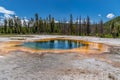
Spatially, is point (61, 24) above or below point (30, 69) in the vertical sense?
above

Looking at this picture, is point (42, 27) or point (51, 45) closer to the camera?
point (51, 45)

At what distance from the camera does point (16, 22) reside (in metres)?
84.5

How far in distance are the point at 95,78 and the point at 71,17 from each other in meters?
78.8

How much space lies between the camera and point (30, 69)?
1098 centimetres

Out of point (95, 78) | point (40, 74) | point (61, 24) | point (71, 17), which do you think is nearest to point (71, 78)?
point (95, 78)

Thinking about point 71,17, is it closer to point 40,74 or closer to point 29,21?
point 29,21

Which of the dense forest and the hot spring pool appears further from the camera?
the dense forest

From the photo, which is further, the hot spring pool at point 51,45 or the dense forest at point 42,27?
the dense forest at point 42,27

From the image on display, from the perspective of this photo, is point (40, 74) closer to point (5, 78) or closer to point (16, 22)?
point (5, 78)

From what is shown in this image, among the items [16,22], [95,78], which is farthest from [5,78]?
[16,22]

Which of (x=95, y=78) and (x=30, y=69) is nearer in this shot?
(x=95, y=78)

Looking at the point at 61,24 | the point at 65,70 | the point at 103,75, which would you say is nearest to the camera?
the point at 103,75

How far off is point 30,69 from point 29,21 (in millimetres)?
80403

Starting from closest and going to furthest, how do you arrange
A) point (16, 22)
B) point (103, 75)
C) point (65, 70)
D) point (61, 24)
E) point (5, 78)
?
point (5, 78), point (103, 75), point (65, 70), point (16, 22), point (61, 24)
